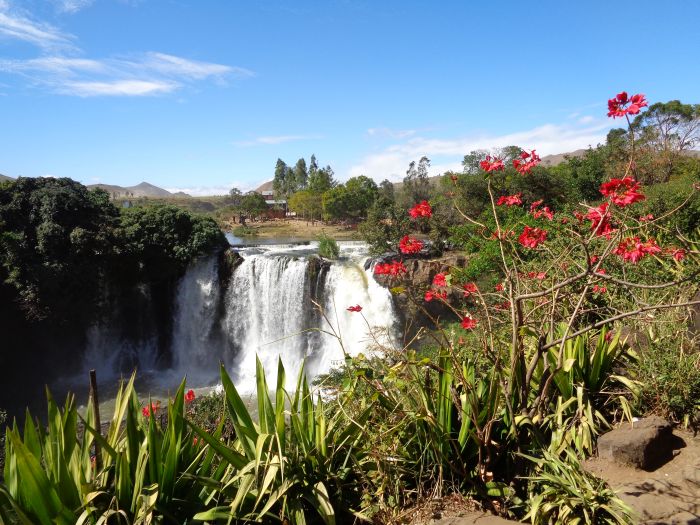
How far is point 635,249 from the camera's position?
281cm

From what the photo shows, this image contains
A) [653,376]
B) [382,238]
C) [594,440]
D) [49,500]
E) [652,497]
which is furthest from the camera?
[382,238]

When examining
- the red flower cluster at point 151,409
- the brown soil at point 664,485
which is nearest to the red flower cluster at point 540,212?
the brown soil at point 664,485

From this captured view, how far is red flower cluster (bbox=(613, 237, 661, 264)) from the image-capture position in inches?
105

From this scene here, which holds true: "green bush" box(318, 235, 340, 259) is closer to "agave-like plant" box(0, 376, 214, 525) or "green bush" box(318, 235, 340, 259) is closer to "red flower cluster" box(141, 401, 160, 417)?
"red flower cluster" box(141, 401, 160, 417)

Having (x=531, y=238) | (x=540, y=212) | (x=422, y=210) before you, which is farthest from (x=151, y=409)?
(x=540, y=212)

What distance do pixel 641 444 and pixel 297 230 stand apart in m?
35.3

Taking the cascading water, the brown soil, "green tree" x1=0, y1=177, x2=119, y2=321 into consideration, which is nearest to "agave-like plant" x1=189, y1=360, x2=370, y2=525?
the brown soil

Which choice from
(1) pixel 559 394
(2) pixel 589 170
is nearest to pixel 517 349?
(1) pixel 559 394

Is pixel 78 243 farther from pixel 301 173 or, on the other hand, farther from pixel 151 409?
pixel 301 173

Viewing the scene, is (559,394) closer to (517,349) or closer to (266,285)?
(517,349)

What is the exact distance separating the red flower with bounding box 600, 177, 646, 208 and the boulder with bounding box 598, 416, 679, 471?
145 centimetres

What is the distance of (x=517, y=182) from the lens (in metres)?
16.5

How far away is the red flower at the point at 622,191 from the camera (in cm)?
241

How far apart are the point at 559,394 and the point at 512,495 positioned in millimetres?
836
